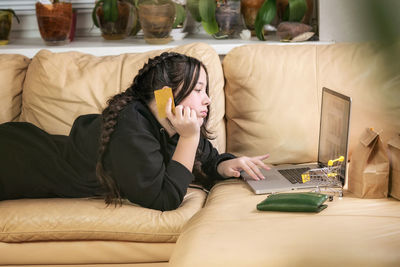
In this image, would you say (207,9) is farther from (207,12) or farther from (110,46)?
(110,46)

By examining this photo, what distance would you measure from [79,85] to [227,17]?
946 millimetres

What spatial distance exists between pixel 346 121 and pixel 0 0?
85.8 inches

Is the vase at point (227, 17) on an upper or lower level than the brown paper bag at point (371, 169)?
upper

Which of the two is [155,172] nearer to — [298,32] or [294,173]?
[294,173]

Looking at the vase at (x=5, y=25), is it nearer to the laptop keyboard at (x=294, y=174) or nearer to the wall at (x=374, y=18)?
the laptop keyboard at (x=294, y=174)

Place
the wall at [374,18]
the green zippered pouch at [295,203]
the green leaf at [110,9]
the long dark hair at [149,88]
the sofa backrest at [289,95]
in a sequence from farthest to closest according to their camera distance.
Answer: the green leaf at [110,9] → the sofa backrest at [289,95] → the long dark hair at [149,88] → the green zippered pouch at [295,203] → the wall at [374,18]

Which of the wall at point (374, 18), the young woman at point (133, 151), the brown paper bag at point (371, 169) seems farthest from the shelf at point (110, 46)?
the wall at point (374, 18)

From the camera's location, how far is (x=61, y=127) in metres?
2.19

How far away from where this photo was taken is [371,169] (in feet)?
5.43

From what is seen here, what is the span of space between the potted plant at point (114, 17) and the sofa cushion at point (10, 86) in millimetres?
608

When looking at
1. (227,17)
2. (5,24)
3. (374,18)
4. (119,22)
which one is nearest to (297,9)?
(227,17)

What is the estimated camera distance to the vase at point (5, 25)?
2.76 metres

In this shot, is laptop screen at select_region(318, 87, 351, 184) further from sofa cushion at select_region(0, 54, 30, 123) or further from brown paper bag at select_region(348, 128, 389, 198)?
sofa cushion at select_region(0, 54, 30, 123)

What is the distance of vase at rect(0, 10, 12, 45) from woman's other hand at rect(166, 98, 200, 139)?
4.83 feet
